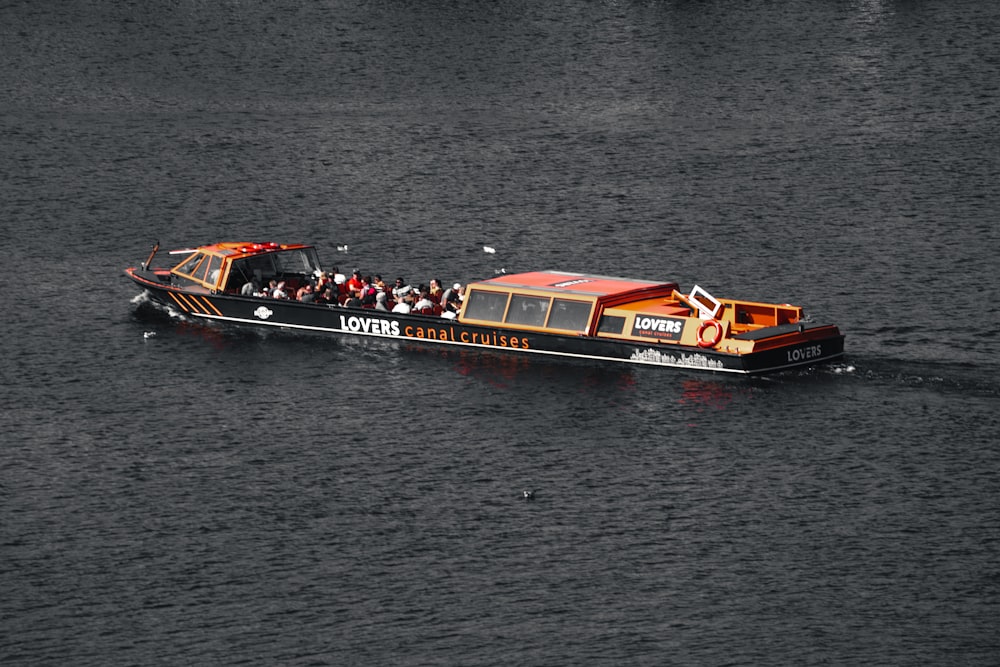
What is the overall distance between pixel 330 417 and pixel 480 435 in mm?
7015

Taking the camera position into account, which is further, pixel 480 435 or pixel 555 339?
pixel 555 339

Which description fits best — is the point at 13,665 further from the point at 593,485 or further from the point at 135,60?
the point at 135,60

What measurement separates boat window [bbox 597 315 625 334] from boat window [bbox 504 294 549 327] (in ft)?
9.03

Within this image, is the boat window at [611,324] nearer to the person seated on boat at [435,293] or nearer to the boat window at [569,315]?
the boat window at [569,315]

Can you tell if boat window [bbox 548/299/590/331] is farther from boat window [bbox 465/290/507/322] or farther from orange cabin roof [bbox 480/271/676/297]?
boat window [bbox 465/290/507/322]

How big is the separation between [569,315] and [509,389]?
17.1 ft

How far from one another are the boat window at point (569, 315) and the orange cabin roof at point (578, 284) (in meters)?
0.57

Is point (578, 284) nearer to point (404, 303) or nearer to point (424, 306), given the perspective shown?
point (424, 306)

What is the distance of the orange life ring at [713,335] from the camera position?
75.6 metres

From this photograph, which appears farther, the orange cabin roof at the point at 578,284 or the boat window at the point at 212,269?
the boat window at the point at 212,269

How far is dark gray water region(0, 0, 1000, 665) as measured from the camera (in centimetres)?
5703

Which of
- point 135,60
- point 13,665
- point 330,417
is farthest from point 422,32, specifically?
point 13,665

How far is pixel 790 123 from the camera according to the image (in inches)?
4951

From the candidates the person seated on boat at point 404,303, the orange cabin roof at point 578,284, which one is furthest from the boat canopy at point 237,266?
the orange cabin roof at point 578,284
